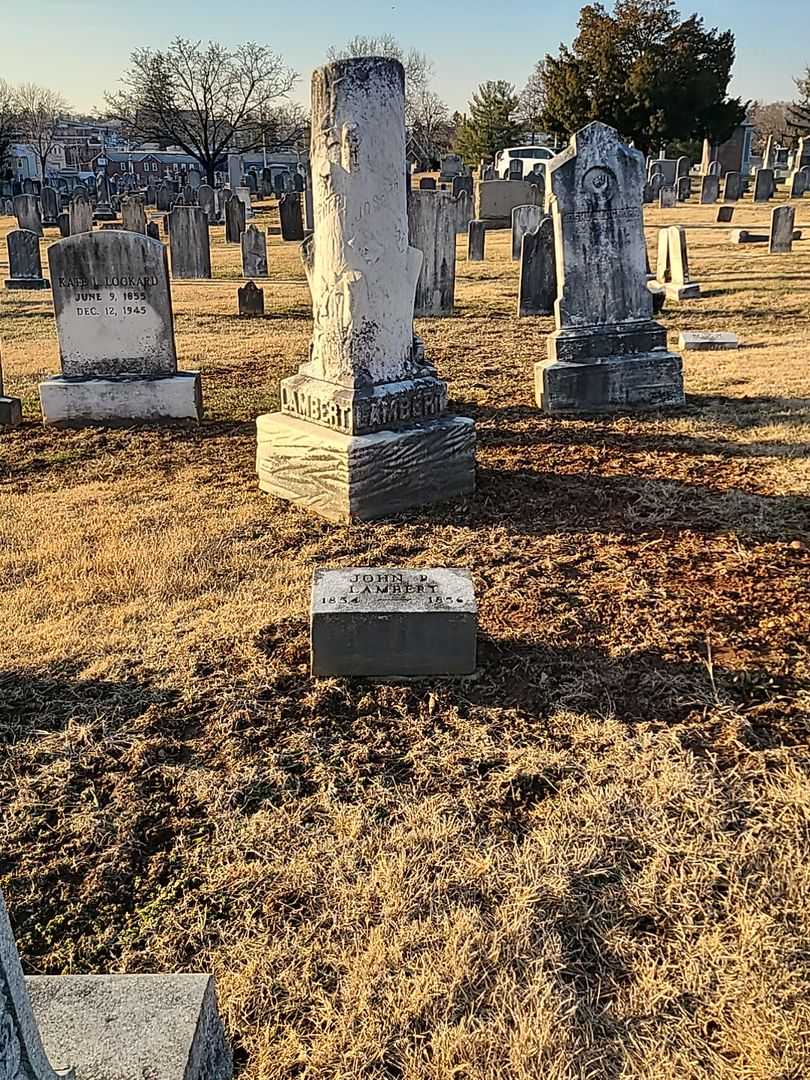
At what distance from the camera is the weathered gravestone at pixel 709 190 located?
2972 centimetres

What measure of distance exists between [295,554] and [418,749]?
188cm

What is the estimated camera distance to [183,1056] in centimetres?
152

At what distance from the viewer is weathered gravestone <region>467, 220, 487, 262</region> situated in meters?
18.5

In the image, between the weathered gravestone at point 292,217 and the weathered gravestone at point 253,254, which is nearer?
the weathered gravestone at point 253,254

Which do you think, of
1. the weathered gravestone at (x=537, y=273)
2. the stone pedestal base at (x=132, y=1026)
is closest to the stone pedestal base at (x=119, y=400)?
the weathered gravestone at (x=537, y=273)

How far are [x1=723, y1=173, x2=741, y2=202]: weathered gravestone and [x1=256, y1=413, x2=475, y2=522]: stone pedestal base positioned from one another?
27853mm

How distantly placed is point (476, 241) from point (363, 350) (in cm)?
1460

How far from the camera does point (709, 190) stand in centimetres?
2989

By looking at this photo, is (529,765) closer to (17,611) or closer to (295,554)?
(295,554)

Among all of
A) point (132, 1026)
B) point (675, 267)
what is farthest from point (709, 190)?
point (132, 1026)

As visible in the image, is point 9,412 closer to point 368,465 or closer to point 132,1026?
point 368,465

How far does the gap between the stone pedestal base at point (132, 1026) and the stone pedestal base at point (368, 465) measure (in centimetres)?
356

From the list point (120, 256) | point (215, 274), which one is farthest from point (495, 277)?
point (120, 256)

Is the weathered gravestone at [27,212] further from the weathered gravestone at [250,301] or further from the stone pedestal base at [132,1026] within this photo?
the stone pedestal base at [132,1026]
